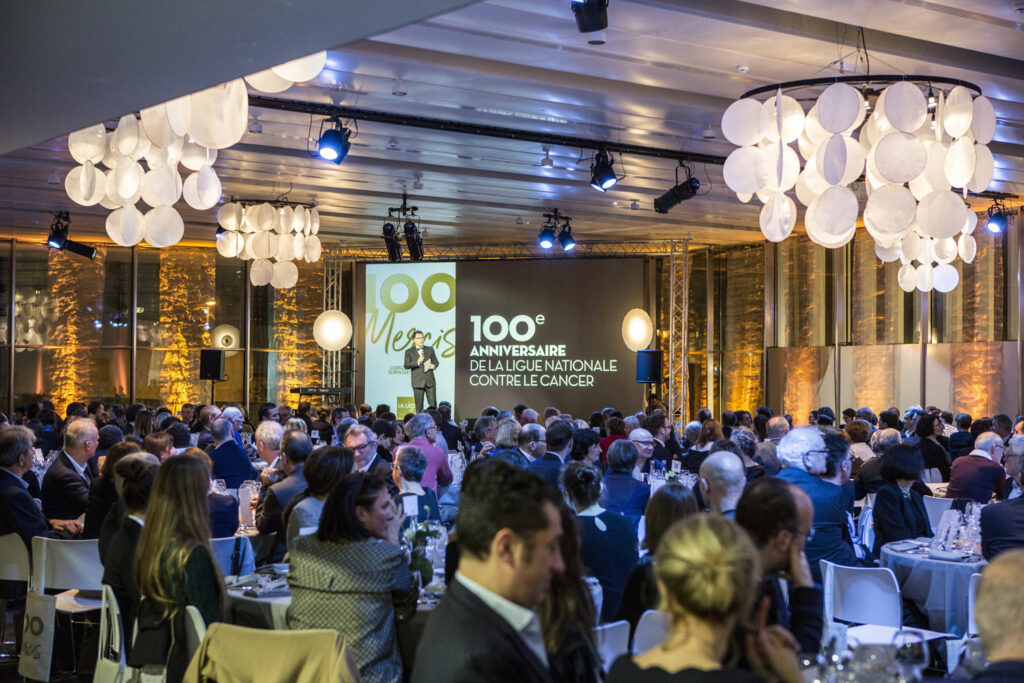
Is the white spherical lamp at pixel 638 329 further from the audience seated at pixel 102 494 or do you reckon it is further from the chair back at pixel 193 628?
the chair back at pixel 193 628

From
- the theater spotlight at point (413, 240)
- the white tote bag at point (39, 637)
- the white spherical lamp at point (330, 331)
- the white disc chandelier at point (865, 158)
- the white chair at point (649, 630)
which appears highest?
the theater spotlight at point (413, 240)

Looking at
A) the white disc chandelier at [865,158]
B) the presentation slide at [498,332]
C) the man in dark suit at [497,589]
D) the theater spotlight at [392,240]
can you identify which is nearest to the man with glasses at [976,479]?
the white disc chandelier at [865,158]

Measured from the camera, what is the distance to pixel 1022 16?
7199 millimetres

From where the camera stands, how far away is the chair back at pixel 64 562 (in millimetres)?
5191

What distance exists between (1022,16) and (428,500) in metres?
5.37

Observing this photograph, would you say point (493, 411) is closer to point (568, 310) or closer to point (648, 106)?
point (648, 106)

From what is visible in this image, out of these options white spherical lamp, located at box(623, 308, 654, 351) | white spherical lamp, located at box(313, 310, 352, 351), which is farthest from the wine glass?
white spherical lamp, located at box(623, 308, 654, 351)

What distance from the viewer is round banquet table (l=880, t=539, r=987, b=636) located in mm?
5320

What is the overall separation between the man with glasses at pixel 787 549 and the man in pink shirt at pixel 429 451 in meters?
4.84

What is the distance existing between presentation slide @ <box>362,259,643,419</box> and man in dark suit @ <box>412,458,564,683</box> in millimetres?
16230

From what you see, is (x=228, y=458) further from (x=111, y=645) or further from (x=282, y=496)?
(x=111, y=645)

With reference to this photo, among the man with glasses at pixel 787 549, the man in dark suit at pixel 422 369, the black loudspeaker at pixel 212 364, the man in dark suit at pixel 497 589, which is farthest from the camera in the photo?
the man in dark suit at pixel 422 369

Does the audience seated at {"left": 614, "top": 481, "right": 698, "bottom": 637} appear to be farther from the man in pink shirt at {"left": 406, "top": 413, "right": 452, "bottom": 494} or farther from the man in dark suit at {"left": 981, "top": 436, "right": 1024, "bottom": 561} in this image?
the man in pink shirt at {"left": 406, "top": 413, "right": 452, "bottom": 494}

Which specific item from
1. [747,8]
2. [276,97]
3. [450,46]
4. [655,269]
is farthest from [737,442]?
[655,269]
